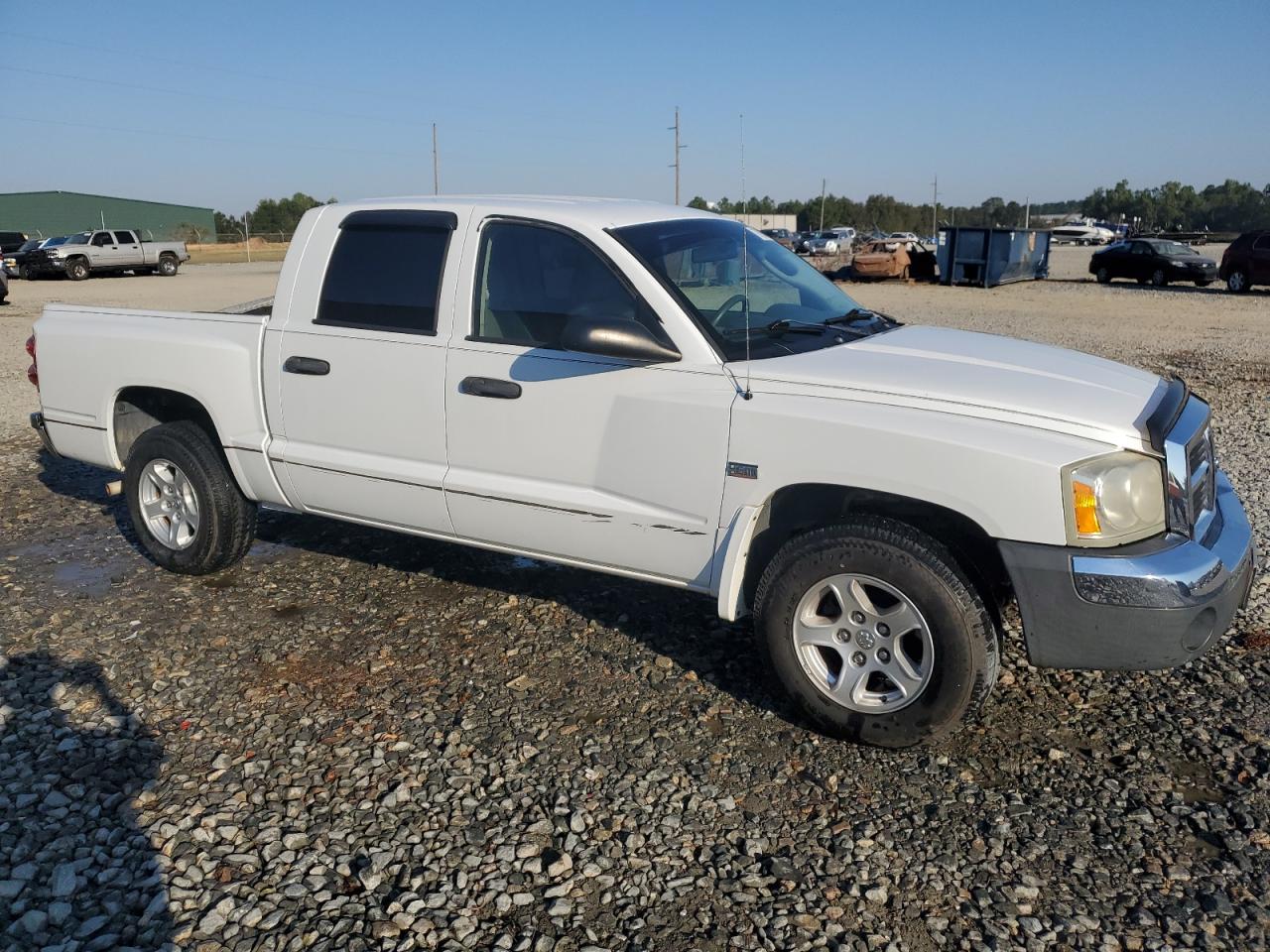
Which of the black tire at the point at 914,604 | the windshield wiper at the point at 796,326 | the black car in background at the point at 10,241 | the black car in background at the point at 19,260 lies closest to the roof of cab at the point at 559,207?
the windshield wiper at the point at 796,326

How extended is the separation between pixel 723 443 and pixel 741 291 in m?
0.81

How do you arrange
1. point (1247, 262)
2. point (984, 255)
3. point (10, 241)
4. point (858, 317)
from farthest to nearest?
point (10, 241) < point (984, 255) < point (1247, 262) < point (858, 317)

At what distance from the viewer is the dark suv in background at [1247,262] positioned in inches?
1016

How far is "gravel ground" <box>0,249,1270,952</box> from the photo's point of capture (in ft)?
9.33

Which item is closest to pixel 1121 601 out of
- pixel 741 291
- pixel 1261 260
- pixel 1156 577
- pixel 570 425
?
pixel 1156 577

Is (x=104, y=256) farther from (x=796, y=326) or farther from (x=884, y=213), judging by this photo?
(x=884, y=213)

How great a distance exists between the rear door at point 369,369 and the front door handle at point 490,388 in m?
0.13

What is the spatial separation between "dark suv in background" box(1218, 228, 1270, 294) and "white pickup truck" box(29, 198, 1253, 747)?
25836mm

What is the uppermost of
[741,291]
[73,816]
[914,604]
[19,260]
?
[741,291]

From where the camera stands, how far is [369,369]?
15.0 feet

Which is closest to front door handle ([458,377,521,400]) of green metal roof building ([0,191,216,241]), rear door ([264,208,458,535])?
rear door ([264,208,458,535])

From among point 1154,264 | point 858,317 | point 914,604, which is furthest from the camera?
point 1154,264

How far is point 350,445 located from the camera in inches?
185

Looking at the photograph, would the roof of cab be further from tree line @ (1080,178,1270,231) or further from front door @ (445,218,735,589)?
tree line @ (1080,178,1270,231)
